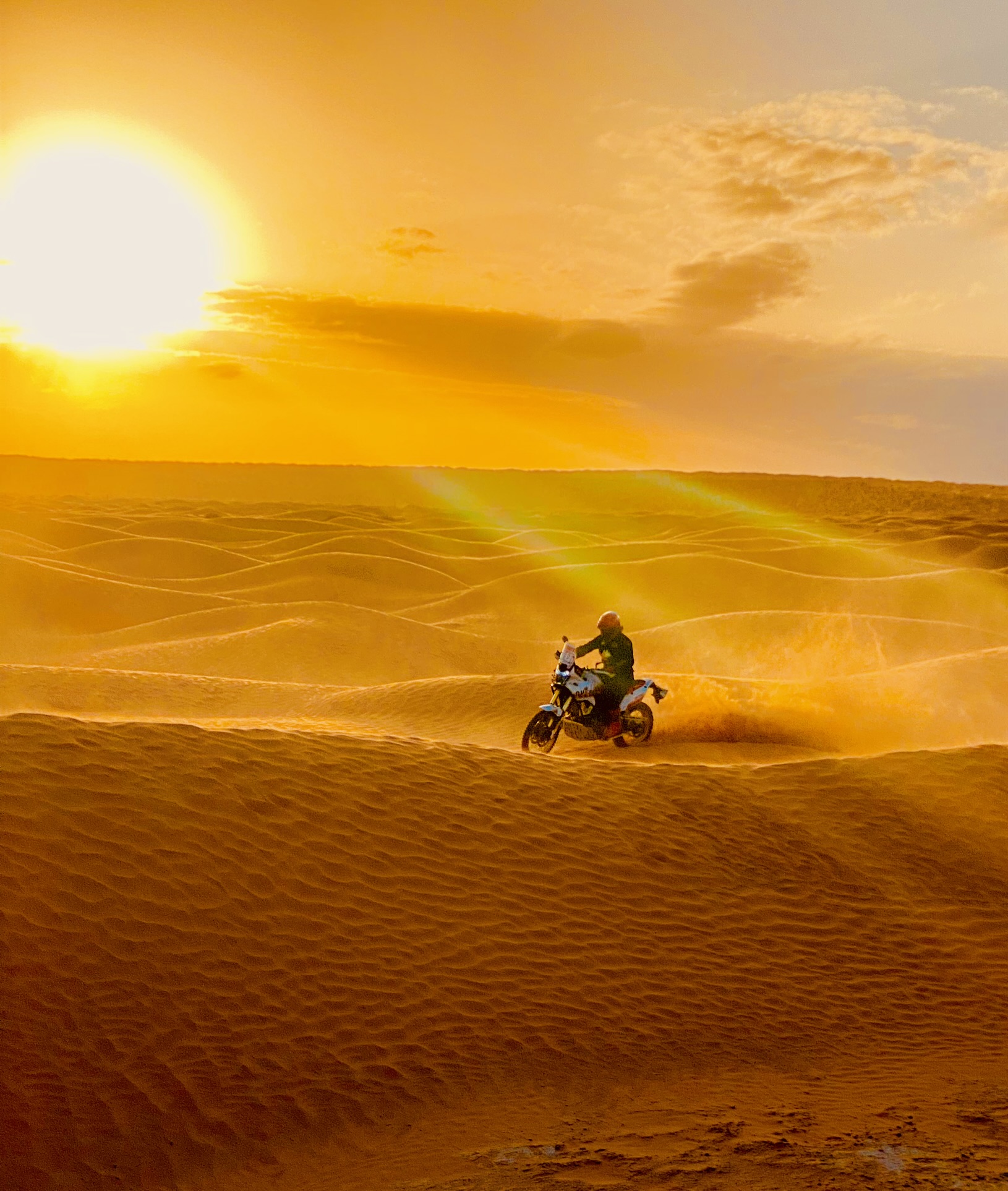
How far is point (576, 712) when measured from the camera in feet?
48.2

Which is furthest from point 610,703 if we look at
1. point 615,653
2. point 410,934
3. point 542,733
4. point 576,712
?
point 410,934

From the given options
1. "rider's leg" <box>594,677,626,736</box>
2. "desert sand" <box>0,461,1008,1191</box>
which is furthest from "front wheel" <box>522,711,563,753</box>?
"desert sand" <box>0,461,1008,1191</box>

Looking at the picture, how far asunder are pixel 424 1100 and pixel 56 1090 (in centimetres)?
227

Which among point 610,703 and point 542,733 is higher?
point 610,703

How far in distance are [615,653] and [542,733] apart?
1.47 meters

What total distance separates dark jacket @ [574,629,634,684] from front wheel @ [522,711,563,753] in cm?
96

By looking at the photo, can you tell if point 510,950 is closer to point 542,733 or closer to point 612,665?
point 542,733

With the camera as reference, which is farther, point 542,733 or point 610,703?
point 542,733

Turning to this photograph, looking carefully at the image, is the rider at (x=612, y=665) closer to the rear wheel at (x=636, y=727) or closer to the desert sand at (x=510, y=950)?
the rear wheel at (x=636, y=727)

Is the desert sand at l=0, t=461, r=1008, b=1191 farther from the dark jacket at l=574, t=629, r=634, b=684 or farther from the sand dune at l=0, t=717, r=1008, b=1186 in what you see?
the dark jacket at l=574, t=629, r=634, b=684

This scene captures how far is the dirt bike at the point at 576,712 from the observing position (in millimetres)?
14469

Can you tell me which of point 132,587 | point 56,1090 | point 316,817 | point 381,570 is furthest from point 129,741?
point 381,570

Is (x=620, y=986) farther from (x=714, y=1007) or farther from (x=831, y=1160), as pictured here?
(x=831, y=1160)

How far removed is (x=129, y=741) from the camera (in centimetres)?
1083
